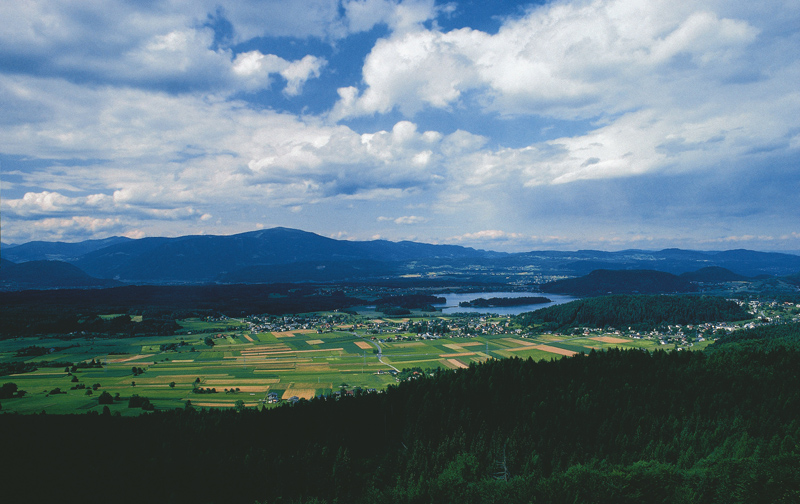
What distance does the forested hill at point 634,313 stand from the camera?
4464 inches

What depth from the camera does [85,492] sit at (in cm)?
2800

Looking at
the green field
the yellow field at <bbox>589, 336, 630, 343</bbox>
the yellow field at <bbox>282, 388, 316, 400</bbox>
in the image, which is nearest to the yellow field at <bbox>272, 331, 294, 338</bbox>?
the green field

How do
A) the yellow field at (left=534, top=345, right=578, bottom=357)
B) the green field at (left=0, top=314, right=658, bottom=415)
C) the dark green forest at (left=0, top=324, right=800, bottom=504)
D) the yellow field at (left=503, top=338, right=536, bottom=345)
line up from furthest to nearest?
the yellow field at (left=503, top=338, right=536, bottom=345) → the yellow field at (left=534, top=345, right=578, bottom=357) → the green field at (left=0, top=314, right=658, bottom=415) → the dark green forest at (left=0, top=324, right=800, bottom=504)

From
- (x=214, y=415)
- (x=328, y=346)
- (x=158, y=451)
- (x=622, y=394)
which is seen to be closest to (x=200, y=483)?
(x=158, y=451)

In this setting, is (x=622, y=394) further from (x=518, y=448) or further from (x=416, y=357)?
(x=416, y=357)

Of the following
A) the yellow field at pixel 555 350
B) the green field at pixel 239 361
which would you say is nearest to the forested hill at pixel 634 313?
the green field at pixel 239 361

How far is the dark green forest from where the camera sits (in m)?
26.7

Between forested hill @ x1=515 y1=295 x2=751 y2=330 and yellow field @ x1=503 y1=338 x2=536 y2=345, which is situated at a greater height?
forested hill @ x1=515 y1=295 x2=751 y2=330

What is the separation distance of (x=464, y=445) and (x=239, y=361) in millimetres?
47665

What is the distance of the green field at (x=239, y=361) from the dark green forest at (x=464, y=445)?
11.1m

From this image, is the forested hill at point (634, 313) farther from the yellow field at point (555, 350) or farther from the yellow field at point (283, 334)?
the yellow field at point (283, 334)

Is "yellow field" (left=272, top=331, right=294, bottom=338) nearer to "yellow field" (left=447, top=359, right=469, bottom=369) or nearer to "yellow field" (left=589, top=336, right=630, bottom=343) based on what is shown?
"yellow field" (left=447, top=359, right=469, bottom=369)

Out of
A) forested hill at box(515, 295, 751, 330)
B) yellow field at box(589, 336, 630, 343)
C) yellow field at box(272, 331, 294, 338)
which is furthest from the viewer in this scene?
forested hill at box(515, 295, 751, 330)

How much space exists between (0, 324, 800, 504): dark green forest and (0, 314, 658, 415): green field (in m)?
11.1
